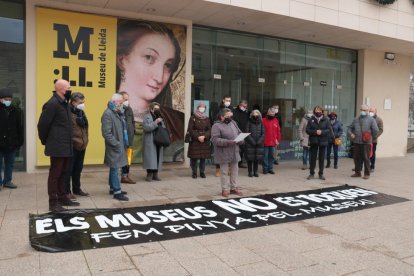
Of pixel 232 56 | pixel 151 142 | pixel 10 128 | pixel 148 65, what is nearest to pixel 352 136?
pixel 232 56

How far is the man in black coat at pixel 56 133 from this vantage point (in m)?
5.84

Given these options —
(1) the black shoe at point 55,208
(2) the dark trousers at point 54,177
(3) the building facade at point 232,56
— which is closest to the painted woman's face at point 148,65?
(3) the building facade at point 232,56

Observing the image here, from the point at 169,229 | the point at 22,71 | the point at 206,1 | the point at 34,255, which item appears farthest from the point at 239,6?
the point at 34,255

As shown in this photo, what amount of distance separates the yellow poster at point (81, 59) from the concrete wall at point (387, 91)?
383 inches

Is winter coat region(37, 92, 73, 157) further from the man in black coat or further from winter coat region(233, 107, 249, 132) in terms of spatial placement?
winter coat region(233, 107, 249, 132)

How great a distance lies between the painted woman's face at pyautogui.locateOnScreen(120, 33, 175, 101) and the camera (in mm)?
10383

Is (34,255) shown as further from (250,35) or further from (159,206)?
(250,35)

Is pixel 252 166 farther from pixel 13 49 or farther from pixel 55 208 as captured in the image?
pixel 13 49

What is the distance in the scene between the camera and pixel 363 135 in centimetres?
1006

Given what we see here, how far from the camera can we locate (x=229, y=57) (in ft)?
39.5

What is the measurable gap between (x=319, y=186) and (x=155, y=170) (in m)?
3.78

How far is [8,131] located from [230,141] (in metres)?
4.22

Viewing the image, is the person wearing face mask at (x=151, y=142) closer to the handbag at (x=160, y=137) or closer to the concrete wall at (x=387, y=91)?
the handbag at (x=160, y=137)

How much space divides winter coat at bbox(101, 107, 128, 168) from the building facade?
335 cm
